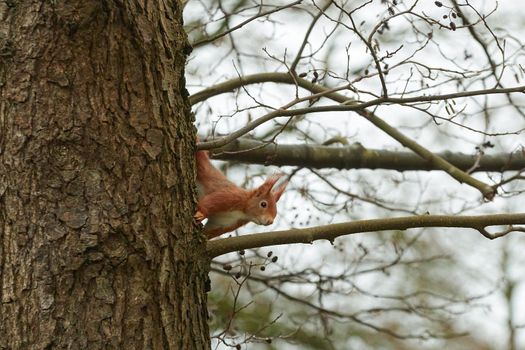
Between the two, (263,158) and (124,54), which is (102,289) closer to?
(124,54)

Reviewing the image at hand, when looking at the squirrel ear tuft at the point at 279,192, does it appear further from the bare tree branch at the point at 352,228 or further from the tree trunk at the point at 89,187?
the tree trunk at the point at 89,187

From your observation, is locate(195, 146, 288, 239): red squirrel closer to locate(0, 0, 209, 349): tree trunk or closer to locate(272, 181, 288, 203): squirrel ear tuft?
locate(272, 181, 288, 203): squirrel ear tuft

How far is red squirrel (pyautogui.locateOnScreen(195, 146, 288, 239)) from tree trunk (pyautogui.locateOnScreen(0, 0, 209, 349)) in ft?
4.62

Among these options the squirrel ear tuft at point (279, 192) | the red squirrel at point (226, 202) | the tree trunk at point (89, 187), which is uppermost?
the squirrel ear tuft at point (279, 192)

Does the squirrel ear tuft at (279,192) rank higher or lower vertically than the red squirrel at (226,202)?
higher

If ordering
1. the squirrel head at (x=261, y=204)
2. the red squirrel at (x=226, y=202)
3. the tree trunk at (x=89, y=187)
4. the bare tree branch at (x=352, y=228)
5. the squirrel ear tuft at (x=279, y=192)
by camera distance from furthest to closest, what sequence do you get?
the squirrel ear tuft at (x=279, y=192) → the squirrel head at (x=261, y=204) → the red squirrel at (x=226, y=202) → the bare tree branch at (x=352, y=228) → the tree trunk at (x=89, y=187)

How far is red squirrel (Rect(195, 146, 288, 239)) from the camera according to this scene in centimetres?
392

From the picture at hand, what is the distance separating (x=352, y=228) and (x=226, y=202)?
60.7 inches

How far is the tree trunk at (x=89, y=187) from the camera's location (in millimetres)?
2180

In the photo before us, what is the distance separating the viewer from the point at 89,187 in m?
2.23

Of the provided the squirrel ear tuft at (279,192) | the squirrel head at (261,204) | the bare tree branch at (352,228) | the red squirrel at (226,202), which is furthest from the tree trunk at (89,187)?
the squirrel ear tuft at (279,192)

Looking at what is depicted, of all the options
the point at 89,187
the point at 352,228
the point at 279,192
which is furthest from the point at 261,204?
the point at 89,187

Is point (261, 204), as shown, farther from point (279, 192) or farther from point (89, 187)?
point (89, 187)

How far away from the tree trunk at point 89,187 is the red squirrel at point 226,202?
1407 mm
